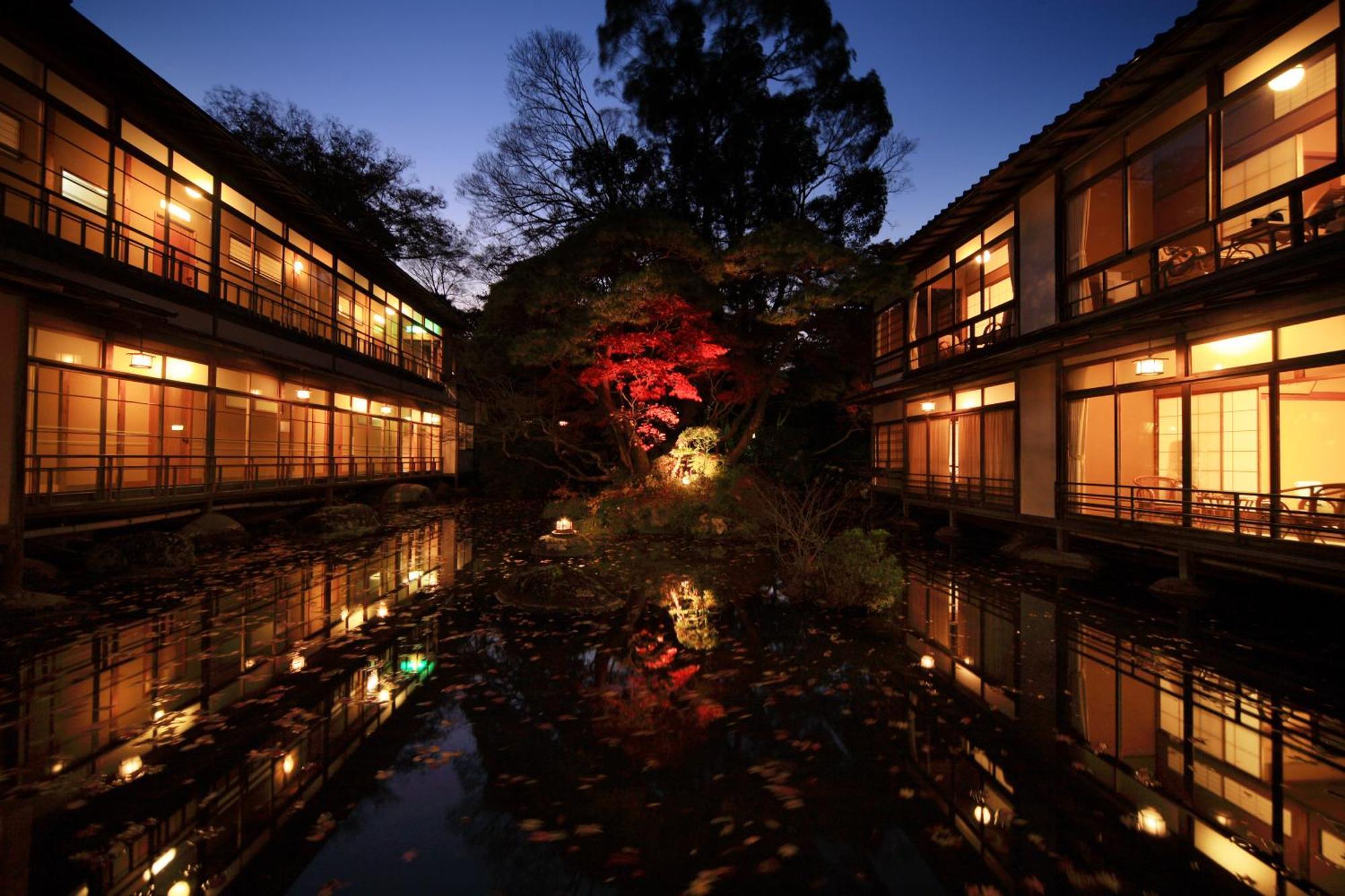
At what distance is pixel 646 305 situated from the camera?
16.0 metres

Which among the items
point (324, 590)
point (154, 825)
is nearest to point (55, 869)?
point (154, 825)

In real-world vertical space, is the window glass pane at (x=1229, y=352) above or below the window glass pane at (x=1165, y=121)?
below

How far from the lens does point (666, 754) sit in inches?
175

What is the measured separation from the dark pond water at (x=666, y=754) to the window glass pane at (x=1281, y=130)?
7729 millimetres

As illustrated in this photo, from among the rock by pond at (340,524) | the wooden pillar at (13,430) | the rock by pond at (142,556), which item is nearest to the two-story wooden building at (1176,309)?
the rock by pond at (340,524)

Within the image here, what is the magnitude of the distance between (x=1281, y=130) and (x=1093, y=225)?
113 inches

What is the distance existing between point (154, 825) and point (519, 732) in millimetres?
2215

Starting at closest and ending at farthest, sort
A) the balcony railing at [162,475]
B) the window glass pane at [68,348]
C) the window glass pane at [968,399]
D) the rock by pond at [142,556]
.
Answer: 1. the rock by pond at [142,556]
2. the balcony railing at [162,475]
3. the window glass pane at [68,348]
4. the window glass pane at [968,399]

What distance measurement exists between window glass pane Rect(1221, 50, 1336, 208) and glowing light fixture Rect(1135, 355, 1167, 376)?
389cm

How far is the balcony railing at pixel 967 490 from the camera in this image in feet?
47.0

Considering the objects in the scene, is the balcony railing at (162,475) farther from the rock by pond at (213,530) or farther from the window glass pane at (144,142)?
the window glass pane at (144,142)

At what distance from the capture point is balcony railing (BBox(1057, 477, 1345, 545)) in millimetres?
7906

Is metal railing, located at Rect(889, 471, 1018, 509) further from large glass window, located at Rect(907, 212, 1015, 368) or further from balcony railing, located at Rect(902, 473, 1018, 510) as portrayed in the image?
large glass window, located at Rect(907, 212, 1015, 368)

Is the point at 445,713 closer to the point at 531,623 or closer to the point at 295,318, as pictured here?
the point at 531,623
